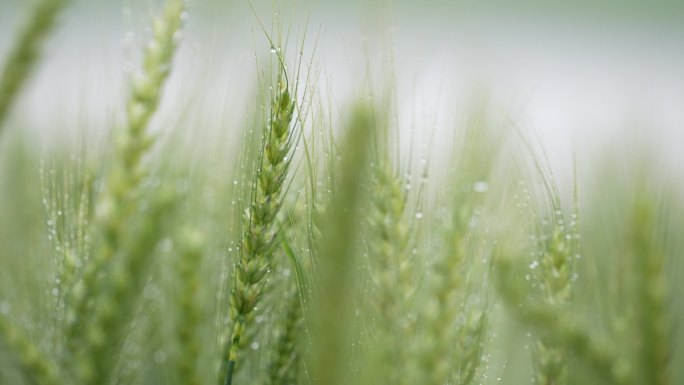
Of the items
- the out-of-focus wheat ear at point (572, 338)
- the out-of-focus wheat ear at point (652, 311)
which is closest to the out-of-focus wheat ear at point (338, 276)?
the out-of-focus wheat ear at point (572, 338)

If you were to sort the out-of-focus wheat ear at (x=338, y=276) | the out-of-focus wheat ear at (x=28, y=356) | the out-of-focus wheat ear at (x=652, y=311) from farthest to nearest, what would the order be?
the out-of-focus wheat ear at (x=652, y=311), the out-of-focus wheat ear at (x=28, y=356), the out-of-focus wheat ear at (x=338, y=276)

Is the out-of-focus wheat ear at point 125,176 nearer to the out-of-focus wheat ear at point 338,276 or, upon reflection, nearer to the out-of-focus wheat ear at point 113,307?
the out-of-focus wheat ear at point 113,307

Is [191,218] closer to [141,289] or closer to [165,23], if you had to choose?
[141,289]

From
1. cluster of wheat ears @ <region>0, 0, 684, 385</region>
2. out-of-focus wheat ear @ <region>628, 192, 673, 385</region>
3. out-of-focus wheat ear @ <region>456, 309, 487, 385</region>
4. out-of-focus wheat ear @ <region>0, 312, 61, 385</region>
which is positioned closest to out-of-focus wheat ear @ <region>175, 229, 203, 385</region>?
cluster of wheat ears @ <region>0, 0, 684, 385</region>

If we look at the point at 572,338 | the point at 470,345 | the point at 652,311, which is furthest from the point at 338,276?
the point at 652,311

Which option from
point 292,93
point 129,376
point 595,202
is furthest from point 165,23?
point 595,202

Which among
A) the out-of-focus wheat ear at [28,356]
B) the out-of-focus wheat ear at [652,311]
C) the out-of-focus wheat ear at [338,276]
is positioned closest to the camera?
the out-of-focus wheat ear at [338,276]

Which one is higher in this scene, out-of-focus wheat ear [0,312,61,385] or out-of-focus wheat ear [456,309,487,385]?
out-of-focus wheat ear [456,309,487,385]

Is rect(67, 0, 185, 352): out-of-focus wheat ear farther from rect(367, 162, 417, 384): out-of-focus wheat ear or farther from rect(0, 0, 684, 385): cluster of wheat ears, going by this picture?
rect(367, 162, 417, 384): out-of-focus wheat ear
